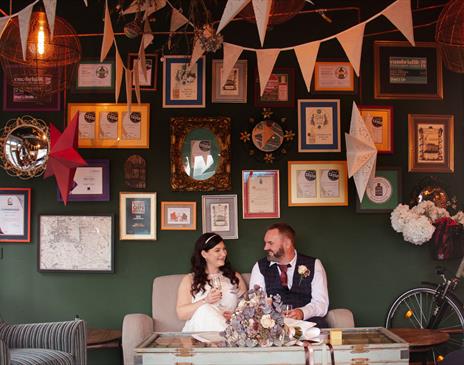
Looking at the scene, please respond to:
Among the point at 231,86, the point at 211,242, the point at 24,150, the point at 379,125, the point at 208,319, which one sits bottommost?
the point at 208,319

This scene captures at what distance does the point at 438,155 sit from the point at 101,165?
2.72m

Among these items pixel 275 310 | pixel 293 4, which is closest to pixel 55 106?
pixel 293 4

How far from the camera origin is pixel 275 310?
3.16 meters

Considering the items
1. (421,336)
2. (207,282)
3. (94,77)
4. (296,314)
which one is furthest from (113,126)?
(421,336)

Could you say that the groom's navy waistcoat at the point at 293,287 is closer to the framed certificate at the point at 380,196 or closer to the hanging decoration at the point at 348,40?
the framed certificate at the point at 380,196

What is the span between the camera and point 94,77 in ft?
15.8

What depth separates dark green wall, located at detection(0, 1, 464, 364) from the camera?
4715 millimetres

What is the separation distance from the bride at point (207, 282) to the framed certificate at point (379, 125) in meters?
1.54

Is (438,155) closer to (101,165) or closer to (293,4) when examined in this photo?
(293,4)

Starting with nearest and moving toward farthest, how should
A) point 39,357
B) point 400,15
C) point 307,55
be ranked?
1. point 400,15
2. point 39,357
3. point 307,55

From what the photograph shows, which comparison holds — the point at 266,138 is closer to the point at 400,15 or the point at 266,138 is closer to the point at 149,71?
A: the point at 149,71

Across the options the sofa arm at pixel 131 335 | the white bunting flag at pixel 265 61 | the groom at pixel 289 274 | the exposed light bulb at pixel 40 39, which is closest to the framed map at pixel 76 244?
the sofa arm at pixel 131 335

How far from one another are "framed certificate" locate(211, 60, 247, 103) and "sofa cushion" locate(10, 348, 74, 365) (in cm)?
226

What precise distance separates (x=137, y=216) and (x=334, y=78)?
6.38ft
